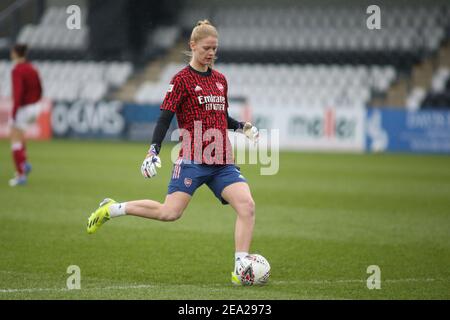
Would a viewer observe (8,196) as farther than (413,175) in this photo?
No

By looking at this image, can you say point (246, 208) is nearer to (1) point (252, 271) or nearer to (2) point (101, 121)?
(1) point (252, 271)

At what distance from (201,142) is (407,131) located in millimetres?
19346

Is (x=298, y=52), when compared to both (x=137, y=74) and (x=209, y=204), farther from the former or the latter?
(x=209, y=204)

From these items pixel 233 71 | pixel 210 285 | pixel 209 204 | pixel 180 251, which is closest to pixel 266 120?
pixel 233 71

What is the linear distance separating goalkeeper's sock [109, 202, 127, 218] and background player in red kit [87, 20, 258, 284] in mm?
36

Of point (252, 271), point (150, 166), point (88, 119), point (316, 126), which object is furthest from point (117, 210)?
point (88, 119)

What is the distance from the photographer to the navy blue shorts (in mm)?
7746

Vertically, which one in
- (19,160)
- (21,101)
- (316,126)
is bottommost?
(19,160)

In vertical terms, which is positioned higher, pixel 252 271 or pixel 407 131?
pixel 407 131

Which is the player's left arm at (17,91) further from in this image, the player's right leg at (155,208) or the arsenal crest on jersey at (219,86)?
the arsenal crest on jersey at (219,86)

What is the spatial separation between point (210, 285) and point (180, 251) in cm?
201

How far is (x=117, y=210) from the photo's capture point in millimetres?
7949

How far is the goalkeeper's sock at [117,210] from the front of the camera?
312 inches
